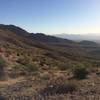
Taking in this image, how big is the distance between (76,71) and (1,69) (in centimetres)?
575

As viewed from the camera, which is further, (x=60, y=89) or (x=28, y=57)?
(x=28, y=57)

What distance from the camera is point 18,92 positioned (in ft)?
43.5

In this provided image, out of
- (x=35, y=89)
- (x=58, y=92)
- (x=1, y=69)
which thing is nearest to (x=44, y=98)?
(x=58, y=92)

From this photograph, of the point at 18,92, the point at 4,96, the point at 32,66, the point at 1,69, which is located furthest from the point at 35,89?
the point at 32,66

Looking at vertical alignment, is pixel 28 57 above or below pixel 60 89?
above

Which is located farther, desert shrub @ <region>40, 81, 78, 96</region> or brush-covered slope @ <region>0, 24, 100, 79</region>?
brush-covered slope @ <region>0, 24, 100, 79</region>

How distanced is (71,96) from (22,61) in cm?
2374

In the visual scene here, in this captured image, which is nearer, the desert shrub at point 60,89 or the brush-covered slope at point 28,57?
the desert shrub at point 60,89

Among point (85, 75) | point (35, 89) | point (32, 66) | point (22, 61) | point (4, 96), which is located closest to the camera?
point (4, 96)

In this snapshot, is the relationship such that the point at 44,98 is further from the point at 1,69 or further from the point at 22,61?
the point at 22,61

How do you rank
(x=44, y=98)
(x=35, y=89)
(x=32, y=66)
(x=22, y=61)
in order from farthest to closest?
(x=22, y=61)
(x=32, y=66)
(x=35, y=89)
(x=44, y=98)

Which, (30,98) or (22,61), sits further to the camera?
(22,61)

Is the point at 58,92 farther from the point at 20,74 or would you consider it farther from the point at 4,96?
the point at 20,74

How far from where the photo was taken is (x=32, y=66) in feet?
87.6
